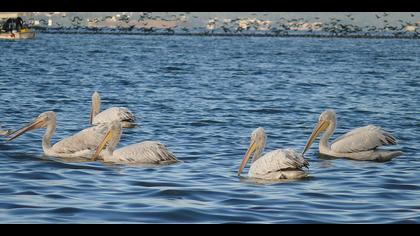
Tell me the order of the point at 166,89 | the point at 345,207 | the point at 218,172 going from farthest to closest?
1. the point at 166,89
2. the point at 218,172
3. the point at 345,207

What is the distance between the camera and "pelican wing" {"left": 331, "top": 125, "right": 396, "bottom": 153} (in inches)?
468

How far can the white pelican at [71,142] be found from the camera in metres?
11.6

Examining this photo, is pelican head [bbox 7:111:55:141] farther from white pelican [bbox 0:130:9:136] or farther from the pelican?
the pelican

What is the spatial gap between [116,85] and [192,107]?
371 inches

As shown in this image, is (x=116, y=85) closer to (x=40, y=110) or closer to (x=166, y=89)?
(x=166, y=89)

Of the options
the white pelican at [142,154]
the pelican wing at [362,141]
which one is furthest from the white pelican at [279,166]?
the pelican wing at [362,141]

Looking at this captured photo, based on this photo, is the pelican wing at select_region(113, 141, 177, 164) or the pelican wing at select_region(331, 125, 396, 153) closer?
the pelican wing at select_region(113, 141, 177, 164)

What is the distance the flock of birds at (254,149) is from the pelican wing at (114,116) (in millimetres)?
3005

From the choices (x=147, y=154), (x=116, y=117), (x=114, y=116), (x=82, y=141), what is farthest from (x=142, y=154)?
(x=114, y=116)

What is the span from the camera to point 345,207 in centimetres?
733

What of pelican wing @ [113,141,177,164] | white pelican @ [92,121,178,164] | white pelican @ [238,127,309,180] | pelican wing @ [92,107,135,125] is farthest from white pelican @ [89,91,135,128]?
white pelican @ [238,127,309,180]

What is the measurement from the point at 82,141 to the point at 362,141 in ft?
13.1

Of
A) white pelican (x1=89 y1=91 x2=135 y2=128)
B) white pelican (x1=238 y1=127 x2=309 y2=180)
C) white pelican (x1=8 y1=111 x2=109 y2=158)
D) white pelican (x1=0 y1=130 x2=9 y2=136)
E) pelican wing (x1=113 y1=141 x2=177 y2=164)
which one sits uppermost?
white pelican (x1=238 y1=127 x2=309 y2=180)
